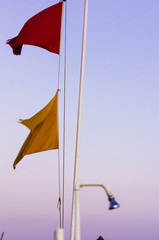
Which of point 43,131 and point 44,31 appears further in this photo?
point 44,31

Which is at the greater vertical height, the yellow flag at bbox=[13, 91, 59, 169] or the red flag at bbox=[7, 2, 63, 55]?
the red flag at bbox=[7, 2, 63, 55]

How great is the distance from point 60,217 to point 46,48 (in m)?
5.31

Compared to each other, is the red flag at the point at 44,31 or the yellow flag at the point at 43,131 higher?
the red flag at the point at 44,31

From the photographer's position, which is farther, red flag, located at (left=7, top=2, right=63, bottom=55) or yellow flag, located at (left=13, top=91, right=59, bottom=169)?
red flag, located at (left=7, top=2, right=63, bottom=55)

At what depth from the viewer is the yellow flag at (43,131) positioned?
47.3 ft

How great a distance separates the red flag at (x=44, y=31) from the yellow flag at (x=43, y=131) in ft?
5.70

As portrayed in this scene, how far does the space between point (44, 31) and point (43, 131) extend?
10.9 ft

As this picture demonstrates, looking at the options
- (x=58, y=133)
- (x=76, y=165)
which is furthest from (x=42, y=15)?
(x=76, y=165)

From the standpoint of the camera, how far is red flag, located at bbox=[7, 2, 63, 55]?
15.1 meters

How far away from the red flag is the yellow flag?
1.74m

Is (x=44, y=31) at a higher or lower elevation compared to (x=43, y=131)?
higher

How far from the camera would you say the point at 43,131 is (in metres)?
14.6

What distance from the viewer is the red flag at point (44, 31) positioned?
15073 mm

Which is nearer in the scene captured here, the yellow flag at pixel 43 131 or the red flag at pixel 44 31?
the yellow flag at pixel 43 131
